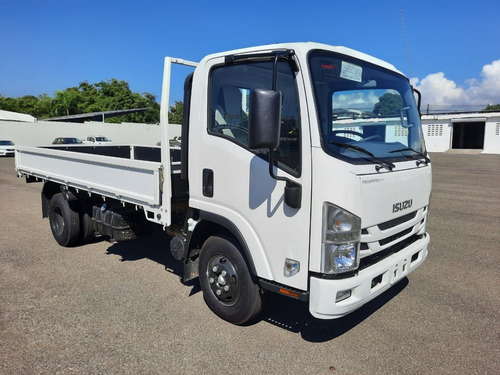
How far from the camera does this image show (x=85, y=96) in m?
48.8

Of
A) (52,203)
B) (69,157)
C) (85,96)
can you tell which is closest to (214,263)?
(69,157)

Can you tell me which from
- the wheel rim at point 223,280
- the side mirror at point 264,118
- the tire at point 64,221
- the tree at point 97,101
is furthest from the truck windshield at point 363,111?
the tree at point 97,101

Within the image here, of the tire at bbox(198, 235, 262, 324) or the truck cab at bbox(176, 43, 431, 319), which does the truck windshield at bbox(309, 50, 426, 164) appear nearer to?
the truck cab at bbox(176, 43, 431, 319)

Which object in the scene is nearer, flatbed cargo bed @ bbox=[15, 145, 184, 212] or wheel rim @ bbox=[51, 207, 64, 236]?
flatbed cargo bed @ bbox=[15, 145, 184, 212]

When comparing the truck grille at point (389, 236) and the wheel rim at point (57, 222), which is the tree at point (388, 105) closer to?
the truck grille at point (389, 236)

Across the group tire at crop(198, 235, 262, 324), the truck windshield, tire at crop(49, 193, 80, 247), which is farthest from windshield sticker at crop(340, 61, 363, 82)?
tire at crop(49, 193, 80, 247)

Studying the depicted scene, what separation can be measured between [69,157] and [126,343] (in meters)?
3.17

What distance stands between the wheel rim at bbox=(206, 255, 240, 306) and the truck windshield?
148 centimetres

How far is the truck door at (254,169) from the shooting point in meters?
2.95

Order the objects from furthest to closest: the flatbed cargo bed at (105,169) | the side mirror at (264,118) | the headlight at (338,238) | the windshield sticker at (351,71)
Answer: the flatbed cargo bed at (105,169) → the windshield sticker at (351,71) → the headlight at (338,238) → the side mirror at (264,118)

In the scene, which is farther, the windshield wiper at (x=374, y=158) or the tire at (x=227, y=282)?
the tire at (x=227, y=282)

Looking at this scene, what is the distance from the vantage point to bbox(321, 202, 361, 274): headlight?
9.27 feet

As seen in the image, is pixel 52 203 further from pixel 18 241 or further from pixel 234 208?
pixel 234 208

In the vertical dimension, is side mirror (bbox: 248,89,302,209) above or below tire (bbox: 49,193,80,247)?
above
